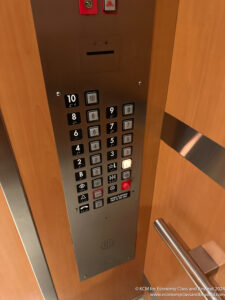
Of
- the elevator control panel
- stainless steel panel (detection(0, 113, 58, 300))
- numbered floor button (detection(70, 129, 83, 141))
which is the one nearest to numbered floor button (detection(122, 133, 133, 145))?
the elevator control panel

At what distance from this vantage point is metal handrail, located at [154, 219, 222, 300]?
458 mm

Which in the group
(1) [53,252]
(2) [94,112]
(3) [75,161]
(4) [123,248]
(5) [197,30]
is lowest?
(4) [123,248]

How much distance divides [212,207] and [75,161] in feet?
0.97

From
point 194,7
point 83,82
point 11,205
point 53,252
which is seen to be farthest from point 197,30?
point 53,252

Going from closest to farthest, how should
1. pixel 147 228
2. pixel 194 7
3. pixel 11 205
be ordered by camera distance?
1. pixel 194 7
2. pixel 11 205
3. pixel 147 228

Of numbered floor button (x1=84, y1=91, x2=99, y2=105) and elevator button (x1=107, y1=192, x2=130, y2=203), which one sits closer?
numbered floor button (x1=84, y1=91, x2=99, y2=105)

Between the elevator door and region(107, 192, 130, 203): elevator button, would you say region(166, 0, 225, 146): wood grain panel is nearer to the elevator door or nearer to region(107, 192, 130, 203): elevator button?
the elevator door

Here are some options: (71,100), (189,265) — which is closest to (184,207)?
(189,265)

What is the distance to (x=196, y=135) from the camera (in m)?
0.43

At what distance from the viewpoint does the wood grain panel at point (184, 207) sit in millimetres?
429

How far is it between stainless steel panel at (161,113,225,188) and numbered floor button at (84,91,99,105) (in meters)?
0.17

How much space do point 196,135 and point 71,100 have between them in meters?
0.25

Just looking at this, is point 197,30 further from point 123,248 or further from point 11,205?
point 123,248

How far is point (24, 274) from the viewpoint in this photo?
63 cm
